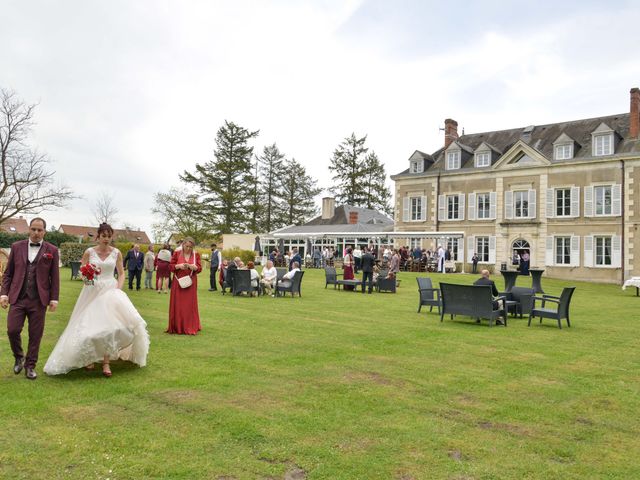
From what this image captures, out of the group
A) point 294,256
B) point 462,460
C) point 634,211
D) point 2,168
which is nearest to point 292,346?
point 462,460

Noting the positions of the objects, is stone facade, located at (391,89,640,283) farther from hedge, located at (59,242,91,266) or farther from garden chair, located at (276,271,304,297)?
garden chair, located at (276,271,304,297)

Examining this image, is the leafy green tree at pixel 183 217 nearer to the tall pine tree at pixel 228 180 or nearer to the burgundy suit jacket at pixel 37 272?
the tall pine tree at pixel 228 180

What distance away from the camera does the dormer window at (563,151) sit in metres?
33.0

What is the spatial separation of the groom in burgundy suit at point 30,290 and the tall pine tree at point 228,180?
48.5m

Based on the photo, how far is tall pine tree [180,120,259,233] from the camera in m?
54.6

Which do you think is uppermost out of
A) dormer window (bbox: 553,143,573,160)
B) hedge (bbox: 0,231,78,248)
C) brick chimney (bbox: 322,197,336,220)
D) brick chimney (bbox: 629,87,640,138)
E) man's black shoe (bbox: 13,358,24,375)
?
brick chimney (bbox: 629,87,640,138)

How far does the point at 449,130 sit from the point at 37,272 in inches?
1515

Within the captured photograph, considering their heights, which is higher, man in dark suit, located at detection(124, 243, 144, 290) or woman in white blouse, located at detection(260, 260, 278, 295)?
man in dark suit, located at detection(124, 243, 144, 290)

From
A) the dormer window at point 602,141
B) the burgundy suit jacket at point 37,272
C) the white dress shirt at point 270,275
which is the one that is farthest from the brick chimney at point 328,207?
the burgundy suit jacket at point 37,272

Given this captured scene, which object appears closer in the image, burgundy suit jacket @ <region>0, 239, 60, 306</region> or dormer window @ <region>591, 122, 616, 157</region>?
burgundy suit jacket @ <region>0, 239, 60, 306</region>

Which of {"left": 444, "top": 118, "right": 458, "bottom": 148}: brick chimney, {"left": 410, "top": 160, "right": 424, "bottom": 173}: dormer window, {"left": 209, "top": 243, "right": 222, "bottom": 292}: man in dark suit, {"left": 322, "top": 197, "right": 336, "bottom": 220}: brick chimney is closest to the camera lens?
{"left": 209, "top": 243, "right": 222, "bottom": 292}: man in dark suit

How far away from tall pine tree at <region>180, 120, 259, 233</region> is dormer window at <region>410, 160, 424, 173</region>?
2118 cm

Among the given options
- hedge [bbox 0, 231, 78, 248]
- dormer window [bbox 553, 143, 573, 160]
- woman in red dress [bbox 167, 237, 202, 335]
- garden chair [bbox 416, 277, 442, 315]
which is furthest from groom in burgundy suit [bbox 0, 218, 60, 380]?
hedge [bbox 0, 231, 78, 248]

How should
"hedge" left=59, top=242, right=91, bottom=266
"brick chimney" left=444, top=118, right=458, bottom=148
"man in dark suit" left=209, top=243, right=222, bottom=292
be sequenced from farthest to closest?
"brick chimney" left=444, top=118, right=458, bottom=148, "hedge" left=59, top=242, right=91, bottom=266, "man in dark suit" left=209, top=243, right=222, bottom=292
